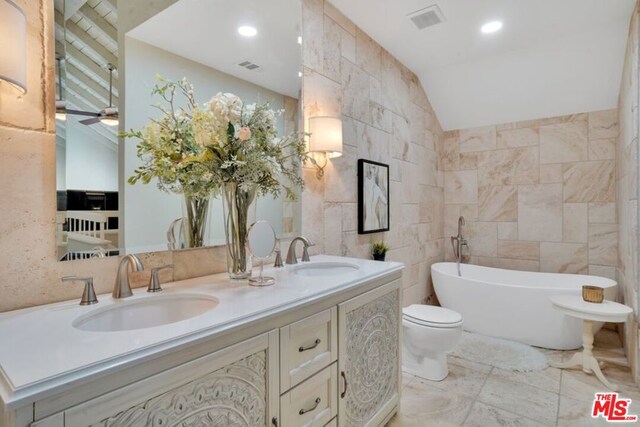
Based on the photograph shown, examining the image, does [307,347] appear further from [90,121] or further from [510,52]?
[510,52]

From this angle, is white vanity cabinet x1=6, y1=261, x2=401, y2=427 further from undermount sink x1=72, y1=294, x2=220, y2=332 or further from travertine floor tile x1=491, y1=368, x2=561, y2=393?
travertine floor tile x1=491, y1=368, x2=561, y2=393

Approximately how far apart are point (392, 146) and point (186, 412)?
2.73m

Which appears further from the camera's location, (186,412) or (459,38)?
(459,38)

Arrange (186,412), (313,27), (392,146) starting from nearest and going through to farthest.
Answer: (186,412)
(313,27)
(392,146)

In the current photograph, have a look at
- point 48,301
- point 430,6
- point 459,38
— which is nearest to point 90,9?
point 48,301

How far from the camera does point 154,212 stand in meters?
1.48

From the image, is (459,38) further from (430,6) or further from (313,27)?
(313,27)

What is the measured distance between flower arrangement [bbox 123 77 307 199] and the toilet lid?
1557mm

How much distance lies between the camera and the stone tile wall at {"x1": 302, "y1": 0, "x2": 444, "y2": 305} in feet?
7.61

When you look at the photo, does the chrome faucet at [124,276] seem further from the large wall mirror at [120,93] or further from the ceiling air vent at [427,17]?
the ceiling air vent at [427,17]

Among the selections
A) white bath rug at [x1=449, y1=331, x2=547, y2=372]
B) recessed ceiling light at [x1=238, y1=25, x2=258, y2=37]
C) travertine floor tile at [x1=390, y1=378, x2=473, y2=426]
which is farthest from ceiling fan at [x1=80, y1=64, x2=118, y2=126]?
white bath rug at [x1=449, y1=331, x2=547, y2=372]

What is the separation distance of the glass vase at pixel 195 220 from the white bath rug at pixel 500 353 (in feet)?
7.74

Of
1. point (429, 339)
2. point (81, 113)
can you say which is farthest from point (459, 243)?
point (81, 113)

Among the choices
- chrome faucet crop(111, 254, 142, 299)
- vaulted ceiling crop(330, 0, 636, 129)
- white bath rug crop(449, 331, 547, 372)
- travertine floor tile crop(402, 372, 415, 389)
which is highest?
vaulted ceiling crop(330, 0, 636, 129)
